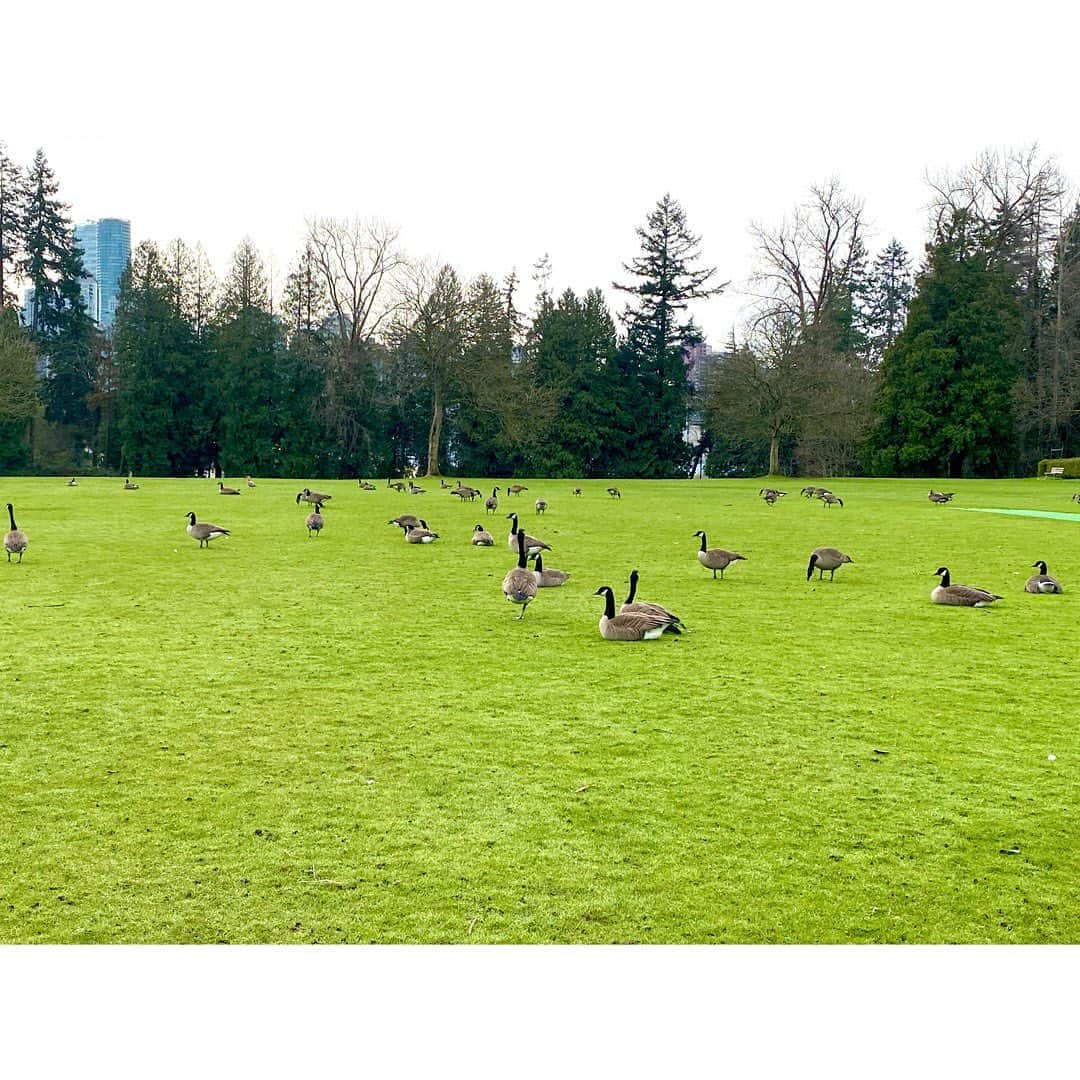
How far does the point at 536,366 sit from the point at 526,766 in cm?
6549

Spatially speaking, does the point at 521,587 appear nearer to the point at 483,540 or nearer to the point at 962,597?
the point at 962,597

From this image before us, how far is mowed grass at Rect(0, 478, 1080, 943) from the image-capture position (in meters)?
4.14

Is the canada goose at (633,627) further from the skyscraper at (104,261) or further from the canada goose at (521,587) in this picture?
the skyscraper at (104,261)

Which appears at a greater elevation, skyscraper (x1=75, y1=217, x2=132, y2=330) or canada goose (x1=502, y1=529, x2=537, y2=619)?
skyscraper (x1=75, y1=217, x2=132, y2=330)

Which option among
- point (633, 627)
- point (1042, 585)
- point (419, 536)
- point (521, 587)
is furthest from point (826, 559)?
point (419, 536)

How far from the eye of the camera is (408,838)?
4.90 meters

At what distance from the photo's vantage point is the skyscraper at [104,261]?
235 feet

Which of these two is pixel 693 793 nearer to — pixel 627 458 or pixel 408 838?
pixel 408 838

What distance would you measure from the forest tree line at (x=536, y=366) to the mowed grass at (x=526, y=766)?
46987 millimetres

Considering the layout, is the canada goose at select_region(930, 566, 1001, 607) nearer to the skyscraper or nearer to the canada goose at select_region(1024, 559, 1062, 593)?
the canada goose at select_region(1024, 559, 1062, 593)

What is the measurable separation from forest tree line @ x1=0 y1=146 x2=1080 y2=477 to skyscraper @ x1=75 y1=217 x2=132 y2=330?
1.75 meters

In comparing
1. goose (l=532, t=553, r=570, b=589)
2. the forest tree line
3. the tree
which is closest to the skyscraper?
the forest tree line

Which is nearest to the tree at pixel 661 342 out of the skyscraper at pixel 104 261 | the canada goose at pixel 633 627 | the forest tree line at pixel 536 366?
the forest tree line at pixel 536 366

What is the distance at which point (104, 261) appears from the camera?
Result: 74.6 meters
